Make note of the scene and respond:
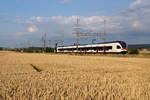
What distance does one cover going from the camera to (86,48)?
48625mm

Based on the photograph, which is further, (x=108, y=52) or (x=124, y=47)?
(x=108, y=52)

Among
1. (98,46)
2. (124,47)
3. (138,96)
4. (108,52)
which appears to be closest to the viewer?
(138,96)

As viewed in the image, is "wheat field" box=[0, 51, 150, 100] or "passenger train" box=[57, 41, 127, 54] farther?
"passenger train" box=[57, 41, 127, 54]

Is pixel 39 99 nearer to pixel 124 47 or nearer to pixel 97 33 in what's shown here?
pixel 124 47

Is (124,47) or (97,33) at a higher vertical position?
(97,33)

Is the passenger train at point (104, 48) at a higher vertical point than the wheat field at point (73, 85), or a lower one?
higher

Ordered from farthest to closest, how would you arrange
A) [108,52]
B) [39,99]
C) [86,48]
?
[86,48] < [108,52] < [39,99]

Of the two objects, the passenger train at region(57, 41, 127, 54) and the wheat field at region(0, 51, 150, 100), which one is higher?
the passenger train at region(57, 41, 127, 54)

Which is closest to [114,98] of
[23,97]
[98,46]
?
[23,97]

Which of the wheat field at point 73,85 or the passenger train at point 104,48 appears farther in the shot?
the passenger train at point 104,48

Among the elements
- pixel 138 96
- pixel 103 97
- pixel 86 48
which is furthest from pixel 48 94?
pixel 86 48

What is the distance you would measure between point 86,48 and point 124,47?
1335 cm

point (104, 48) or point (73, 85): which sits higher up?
point (104, 48)

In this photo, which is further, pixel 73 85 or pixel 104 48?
pixel 104 48
